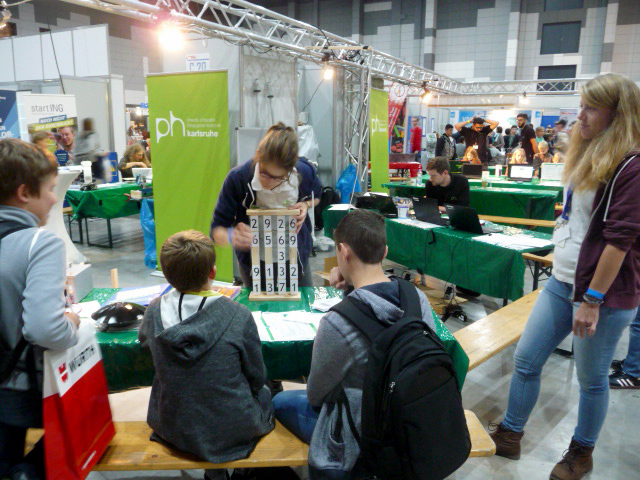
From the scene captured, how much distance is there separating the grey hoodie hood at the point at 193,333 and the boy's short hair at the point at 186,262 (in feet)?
0.19

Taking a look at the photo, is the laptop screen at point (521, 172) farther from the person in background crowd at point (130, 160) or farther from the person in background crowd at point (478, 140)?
the person in background crowd at point (130, 160)

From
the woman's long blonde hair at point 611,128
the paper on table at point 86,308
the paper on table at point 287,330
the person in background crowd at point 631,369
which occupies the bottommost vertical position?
the person in background crowd at point 631,369

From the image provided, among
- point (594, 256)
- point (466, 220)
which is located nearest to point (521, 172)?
point (466, 220)

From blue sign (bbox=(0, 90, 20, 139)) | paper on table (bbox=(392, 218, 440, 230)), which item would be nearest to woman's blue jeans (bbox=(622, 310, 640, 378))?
paper on table (bbox=(392, 218, 440, 230))

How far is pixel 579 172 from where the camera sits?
1.69m

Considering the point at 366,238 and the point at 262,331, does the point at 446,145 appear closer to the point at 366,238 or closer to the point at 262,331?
the point at 262,331

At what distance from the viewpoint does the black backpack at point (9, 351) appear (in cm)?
118

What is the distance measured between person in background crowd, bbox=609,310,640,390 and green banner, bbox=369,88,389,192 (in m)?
4.89

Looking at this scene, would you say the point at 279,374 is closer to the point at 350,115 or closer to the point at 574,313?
the point at 574,313

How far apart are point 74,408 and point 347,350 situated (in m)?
0.75

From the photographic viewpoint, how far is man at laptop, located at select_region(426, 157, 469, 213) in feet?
14.6

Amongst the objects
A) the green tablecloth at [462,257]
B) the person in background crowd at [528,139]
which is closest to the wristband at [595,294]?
the green tablecloth at [462,257]

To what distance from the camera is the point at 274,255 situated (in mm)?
2092

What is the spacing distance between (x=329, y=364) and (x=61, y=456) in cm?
74
